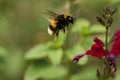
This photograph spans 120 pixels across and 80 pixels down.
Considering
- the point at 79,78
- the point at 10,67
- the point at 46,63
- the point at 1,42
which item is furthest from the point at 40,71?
the point at 1,42

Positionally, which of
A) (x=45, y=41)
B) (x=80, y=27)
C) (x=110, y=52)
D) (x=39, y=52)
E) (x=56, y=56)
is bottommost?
(x=110, y=52)

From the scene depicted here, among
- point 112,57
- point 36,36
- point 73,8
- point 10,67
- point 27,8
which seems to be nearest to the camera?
point 112,57

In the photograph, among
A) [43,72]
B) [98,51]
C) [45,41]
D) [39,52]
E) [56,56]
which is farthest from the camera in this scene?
[45,41]

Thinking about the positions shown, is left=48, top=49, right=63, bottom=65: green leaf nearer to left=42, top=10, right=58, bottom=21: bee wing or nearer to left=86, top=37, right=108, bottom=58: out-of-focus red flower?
left=42, top=10, right=58, bottom=21: bee wing

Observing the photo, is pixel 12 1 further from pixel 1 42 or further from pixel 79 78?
pixel 79 78

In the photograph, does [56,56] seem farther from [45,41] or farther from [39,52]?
[45,41]

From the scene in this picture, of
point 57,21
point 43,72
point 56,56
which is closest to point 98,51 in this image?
point 57,21

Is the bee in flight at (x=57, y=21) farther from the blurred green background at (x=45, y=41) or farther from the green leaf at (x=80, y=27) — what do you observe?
the green leaf at (x=80, y=27)

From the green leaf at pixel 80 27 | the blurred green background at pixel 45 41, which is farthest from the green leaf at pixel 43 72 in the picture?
the green leaf at pixel 80 27
